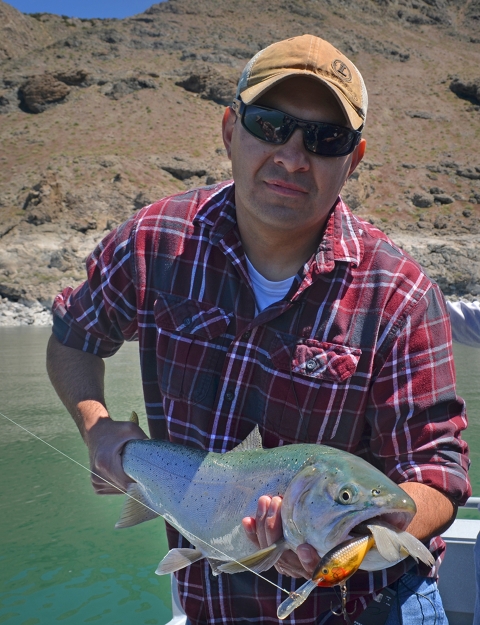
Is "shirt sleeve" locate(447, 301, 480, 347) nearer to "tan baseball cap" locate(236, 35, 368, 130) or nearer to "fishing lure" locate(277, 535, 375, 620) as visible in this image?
"tan baseball cap" locate(236, 35, 368, 130)

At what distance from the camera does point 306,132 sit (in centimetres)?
209

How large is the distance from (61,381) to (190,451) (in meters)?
0.77

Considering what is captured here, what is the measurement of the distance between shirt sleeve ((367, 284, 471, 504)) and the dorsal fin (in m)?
0.35

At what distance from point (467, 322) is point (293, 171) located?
1851 millimetres

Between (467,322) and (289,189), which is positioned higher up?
(289,189)

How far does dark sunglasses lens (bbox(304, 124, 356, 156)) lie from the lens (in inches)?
82.0

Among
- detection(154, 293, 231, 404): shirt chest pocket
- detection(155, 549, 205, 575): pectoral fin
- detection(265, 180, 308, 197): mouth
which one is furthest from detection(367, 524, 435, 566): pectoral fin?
detection(265, 180, 308, 197): mouth

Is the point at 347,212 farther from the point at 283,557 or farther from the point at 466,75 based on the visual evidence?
the point at 466,75

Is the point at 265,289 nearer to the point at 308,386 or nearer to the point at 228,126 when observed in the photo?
the point at 308,386

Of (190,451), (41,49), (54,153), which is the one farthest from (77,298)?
(41,49)

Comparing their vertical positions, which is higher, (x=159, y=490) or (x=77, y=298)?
(x=77, y=298)

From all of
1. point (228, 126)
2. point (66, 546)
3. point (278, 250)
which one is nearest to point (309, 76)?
point (228, 126)

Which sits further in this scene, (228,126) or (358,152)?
(228,126)

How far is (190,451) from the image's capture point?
2.12m
